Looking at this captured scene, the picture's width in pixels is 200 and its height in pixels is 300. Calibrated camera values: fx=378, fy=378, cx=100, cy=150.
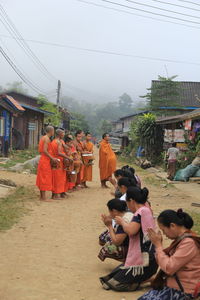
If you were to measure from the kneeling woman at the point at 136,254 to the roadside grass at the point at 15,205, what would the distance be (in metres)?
2.71

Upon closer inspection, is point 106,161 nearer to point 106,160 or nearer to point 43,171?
point 106,160

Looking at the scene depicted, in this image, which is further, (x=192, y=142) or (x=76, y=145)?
(x=192, y=142)

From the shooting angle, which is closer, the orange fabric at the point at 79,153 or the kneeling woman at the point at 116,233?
the kneeling woman at the point at 116,233

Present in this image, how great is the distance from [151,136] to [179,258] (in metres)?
19.0

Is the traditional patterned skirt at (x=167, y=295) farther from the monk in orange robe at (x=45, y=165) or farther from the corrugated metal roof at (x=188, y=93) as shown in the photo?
the corrugated metal roof at (x=188, y=93)

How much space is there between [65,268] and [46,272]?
0.27 m

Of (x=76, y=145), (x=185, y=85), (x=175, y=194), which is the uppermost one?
(x=185, y=85)

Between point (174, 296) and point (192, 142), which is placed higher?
point (192, 142)

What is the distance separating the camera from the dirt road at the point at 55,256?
371cm

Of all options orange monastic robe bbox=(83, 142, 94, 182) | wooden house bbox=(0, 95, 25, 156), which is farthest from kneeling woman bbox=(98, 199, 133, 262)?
wooden house bbox=(0, 95, 25, 156)

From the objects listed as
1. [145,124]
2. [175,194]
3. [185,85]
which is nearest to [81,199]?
[175,194]

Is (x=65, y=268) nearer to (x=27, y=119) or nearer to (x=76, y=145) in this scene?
(x=76, y=145)

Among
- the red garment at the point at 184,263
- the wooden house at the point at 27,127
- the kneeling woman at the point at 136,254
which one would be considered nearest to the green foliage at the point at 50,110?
the wooden house at the point at 27,127

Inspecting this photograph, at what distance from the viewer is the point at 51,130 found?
27.2 feet
